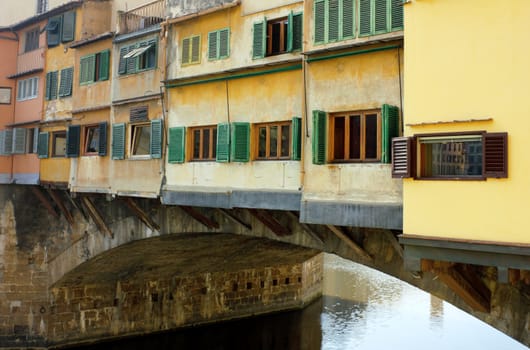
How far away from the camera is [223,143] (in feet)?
39.1

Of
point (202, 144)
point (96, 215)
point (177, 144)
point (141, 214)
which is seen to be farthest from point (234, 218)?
point (96, 215)

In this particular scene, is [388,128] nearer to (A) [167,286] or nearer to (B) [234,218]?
(B) [234,218]

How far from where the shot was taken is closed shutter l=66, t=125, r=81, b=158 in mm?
Answer: 16703

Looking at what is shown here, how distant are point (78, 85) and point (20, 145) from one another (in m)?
4.34

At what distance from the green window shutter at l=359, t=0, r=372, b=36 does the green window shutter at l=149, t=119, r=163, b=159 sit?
5962 mm

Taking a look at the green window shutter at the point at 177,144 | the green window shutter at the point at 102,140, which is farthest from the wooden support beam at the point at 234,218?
the green window shutter at the point at 102,140

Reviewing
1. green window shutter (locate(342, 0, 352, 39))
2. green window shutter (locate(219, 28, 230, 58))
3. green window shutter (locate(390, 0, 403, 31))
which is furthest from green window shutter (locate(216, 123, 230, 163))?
green window shutter (locate(390, 0, 403, 31))

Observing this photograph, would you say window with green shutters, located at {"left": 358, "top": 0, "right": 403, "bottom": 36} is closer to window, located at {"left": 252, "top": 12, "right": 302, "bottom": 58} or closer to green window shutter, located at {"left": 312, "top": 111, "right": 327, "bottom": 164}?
green window shutter, located at {"left": 312, "top": 111, "right": 327, "bottom": 164}

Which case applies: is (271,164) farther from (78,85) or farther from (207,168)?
(78,85)

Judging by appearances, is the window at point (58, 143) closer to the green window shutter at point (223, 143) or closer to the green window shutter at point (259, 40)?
the green window shutter at point (223, 143)

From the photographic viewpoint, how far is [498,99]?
7.32 metres

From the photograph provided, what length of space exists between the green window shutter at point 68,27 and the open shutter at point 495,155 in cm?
1467

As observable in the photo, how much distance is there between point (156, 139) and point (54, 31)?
7.91m

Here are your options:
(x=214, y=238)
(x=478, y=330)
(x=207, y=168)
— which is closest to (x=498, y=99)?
(x=207, y=168)
